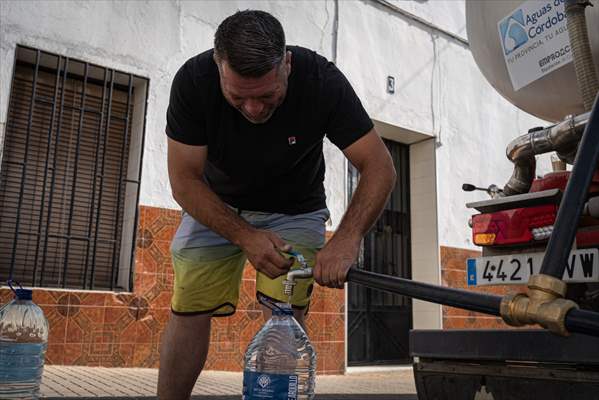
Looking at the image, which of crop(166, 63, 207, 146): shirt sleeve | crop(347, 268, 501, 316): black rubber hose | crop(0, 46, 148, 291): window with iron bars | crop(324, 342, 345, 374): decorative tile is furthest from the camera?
crop(324, 342, 345, 374): decorative tile

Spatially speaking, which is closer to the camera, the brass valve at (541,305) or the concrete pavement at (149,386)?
the brass valve at (541,305)

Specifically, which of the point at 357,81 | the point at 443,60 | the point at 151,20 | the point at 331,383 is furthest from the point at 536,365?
the point at 443,60

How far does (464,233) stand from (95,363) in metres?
5.22

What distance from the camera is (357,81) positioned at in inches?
292

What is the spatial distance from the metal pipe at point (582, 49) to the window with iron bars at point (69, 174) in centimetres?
409

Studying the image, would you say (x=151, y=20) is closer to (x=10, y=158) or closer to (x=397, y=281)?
(x=10, y=158)

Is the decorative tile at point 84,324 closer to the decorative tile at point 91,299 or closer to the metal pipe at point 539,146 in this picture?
the decorative tile at point 91,299

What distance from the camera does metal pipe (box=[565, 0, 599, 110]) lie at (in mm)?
2488

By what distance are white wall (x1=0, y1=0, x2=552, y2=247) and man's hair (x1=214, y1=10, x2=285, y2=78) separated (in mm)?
3588

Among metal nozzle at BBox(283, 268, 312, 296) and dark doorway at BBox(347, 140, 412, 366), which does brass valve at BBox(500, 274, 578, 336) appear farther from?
dark doorway at BBox(347, 140, 412, 366)

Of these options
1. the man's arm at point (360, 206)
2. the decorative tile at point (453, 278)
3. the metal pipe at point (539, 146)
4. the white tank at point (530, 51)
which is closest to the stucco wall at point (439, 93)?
the decorative tile at point (453, 278)

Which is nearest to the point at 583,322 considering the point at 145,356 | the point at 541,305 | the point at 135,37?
the point at 541,305

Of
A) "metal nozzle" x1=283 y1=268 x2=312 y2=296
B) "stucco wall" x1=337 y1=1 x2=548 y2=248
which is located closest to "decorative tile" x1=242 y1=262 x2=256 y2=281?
"stucco wall" x1=337 y1=1 x2=548 y2=248

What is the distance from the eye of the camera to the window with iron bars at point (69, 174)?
5105 mm
